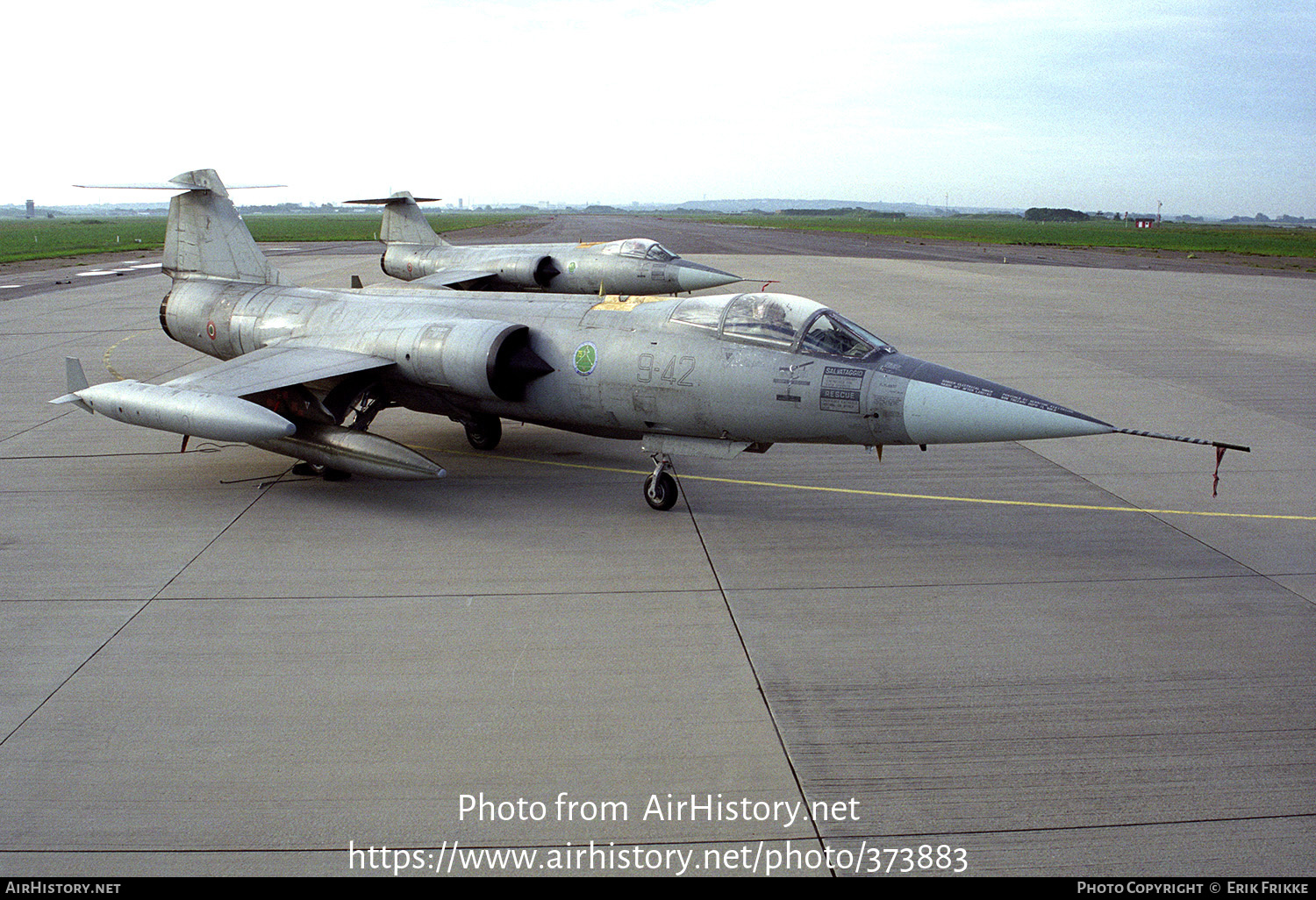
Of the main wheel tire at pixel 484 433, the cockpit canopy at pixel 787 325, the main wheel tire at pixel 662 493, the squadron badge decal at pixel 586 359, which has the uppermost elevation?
the cockpit canopy at pixel 787 325

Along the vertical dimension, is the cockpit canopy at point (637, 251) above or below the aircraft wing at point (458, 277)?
above

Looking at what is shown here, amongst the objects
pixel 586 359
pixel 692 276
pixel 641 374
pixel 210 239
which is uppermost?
pixel 210 239

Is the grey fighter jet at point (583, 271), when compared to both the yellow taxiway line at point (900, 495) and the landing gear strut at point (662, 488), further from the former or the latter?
the landing gear strut at point (662, 488)

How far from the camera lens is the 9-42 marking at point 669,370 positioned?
31.1 ft

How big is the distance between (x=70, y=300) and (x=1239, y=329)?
36563 millimetres

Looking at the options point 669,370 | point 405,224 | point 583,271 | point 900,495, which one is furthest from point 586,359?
point 405,224

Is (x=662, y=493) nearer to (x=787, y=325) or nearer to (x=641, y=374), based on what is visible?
(x=641, y=374)

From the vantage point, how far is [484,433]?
1238 cm

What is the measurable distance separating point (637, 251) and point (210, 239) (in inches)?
468

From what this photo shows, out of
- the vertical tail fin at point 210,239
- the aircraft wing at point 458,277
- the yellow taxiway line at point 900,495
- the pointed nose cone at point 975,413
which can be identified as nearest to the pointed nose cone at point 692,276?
the aircraft wing at point 458,277

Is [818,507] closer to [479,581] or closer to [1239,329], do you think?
[479,581]

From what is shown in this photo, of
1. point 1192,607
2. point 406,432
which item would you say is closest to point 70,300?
point 406,432

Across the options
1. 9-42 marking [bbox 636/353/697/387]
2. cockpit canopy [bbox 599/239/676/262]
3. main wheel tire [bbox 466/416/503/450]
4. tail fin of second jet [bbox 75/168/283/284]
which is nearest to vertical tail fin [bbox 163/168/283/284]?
tail fin of second jet [bbox 75/168/283/284]

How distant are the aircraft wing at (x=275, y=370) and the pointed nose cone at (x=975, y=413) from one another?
20.5 ft
